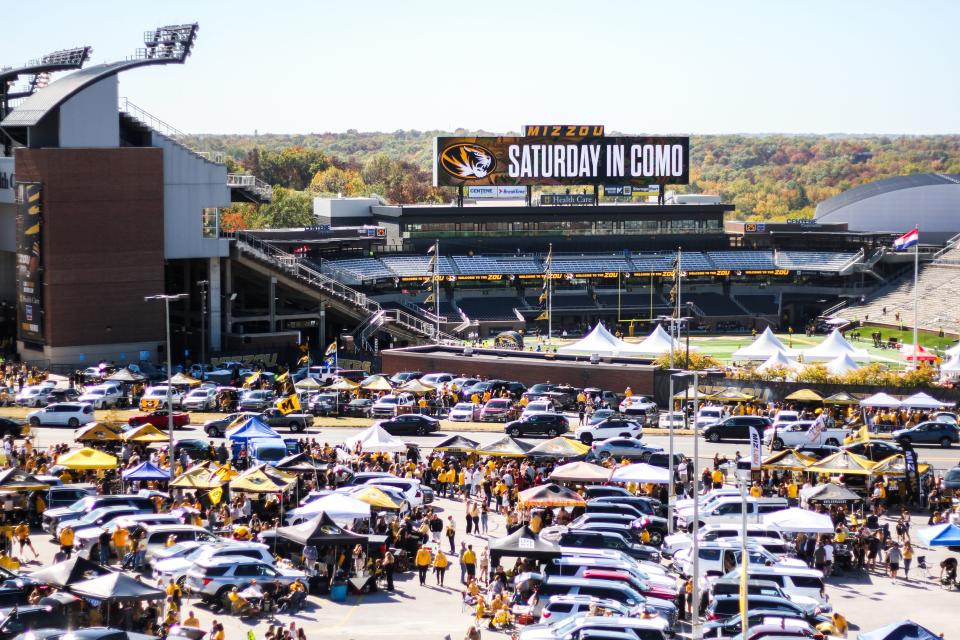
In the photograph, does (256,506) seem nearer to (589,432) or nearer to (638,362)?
(589,432)

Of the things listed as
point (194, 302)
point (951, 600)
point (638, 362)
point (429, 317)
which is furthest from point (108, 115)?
point (951, 600)

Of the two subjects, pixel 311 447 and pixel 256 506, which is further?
pixel 311 447

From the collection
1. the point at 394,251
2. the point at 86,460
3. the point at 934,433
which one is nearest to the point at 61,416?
the point at 86,460

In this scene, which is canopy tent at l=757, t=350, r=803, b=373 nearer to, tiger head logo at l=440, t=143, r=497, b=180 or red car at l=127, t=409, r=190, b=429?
red car at l=127, t=409, r=190, b=429

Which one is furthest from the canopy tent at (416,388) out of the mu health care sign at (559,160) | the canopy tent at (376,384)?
the mu health care sign at (559,160)

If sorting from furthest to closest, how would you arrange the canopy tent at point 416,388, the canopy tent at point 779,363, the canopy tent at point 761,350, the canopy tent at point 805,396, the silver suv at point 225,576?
the canopy tent at point 761,350, the canopy tent at point 779,363, the canopy tent at point 416,388, the canopy tent at point 805,396, the silver suv at point 225,576

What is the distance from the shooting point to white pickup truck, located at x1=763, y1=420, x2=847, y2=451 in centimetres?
5256

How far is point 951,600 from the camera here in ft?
116

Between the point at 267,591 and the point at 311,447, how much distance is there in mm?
16887

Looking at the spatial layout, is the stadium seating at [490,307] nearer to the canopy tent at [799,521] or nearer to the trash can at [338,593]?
the canopy tent at [799,521]

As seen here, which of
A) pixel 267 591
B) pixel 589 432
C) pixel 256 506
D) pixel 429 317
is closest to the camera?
pixel 267 591

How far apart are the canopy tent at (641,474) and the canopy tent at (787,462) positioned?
429cm

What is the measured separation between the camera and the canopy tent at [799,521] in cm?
3809

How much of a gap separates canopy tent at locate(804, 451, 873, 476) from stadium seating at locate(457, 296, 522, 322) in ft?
188
